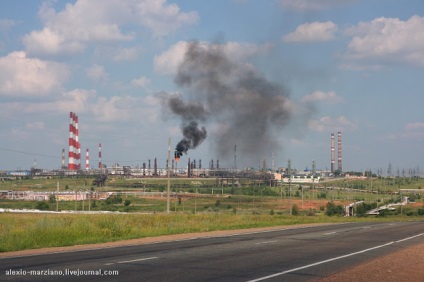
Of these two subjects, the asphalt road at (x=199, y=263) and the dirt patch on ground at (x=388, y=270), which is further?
the dirt patch on ground at (x=388, y=270)

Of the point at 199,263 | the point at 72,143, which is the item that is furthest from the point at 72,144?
the point at 199,263

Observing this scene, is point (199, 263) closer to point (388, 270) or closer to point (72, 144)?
point (388, 270)

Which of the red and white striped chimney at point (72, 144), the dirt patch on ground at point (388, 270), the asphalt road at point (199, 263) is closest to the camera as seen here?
the asphalt road at point (199, 263)

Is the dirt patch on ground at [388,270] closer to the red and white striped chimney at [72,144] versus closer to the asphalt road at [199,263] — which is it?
the asphalt road at [199,263]

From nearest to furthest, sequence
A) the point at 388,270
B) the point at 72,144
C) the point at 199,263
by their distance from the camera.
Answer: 1. the point at 388,270
2. the point at 199,263
3. the point at 72,144

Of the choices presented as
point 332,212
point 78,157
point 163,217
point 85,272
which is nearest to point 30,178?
point 78,157

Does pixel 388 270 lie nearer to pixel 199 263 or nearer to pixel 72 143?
pixel 199 263

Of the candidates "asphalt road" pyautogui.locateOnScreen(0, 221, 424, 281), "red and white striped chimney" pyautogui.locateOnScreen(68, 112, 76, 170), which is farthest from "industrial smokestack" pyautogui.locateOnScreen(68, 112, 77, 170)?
"asphalt road" pyautogui.locateOnScreen(0, 221, 424, 281)

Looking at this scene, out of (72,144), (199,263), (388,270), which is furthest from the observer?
(72,144)

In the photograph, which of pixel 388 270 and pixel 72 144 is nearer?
pixel 388 270

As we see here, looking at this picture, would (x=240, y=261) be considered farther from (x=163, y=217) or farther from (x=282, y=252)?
(x=163, y=217)

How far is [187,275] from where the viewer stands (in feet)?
48.4

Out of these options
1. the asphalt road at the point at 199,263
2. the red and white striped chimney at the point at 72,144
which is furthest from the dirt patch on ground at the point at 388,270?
the red and white striped chimney at the point at 72,144

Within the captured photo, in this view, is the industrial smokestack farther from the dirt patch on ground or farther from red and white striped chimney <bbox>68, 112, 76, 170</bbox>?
the dirt patch on ground
